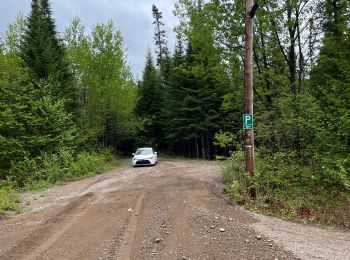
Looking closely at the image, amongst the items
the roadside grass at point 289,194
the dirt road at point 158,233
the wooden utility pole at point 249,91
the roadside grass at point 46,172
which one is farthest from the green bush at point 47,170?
the wooden utility pole at point 249,91

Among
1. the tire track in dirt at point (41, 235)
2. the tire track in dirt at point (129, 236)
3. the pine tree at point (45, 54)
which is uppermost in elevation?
the pine tree at point (45, 54)

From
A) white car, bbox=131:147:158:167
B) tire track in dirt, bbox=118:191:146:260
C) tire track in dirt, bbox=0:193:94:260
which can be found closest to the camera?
tire track in dirt, bbox=118:191:146:260

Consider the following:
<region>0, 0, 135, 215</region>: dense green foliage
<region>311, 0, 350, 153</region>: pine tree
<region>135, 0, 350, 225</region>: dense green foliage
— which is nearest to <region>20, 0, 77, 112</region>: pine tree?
<region>0, 0, 135, 215</region>: dense green foliage

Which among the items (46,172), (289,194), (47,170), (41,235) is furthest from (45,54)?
(289,194)

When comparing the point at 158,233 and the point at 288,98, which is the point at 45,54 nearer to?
the point at 288,98

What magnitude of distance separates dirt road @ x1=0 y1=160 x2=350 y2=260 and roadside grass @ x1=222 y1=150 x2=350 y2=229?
0.73 meters

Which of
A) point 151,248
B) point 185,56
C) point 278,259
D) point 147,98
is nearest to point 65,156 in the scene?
point 151,248

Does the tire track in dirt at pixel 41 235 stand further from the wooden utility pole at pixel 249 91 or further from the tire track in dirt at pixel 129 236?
the wooden utility pole at pixel 249 91

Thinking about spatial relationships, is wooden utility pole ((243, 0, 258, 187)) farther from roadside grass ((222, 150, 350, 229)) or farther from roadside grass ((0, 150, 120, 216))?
roadside grass ((0, 150, 120, 216))

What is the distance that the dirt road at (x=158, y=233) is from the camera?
5.65m

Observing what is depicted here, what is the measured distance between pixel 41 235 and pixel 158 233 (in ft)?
8.41

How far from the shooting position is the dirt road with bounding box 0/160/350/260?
565cm

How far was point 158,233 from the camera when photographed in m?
6.75

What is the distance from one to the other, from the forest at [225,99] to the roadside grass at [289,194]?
5cm
